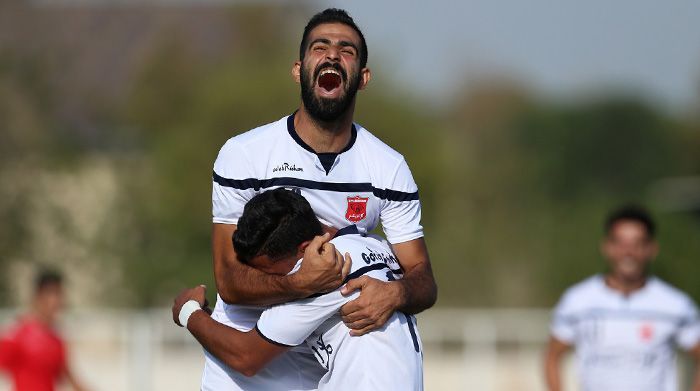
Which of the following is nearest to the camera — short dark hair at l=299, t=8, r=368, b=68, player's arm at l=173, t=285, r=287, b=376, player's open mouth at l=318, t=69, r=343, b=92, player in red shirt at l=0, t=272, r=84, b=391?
player's arm at l=173, t=285, r=287, b=376

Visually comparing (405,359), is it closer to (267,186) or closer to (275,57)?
(267,186)

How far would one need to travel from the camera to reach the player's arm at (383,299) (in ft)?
17.4

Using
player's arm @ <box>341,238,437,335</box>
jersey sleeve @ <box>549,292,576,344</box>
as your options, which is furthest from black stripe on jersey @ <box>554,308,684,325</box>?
player's arm @ <box>341,238,437,335</box>

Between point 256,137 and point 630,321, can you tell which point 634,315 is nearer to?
point 630,321

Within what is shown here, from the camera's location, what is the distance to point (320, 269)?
5199 mm

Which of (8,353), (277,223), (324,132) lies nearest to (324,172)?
(324,132)

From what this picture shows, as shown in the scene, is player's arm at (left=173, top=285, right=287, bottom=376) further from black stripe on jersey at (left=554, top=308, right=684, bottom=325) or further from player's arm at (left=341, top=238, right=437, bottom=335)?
black stripe on jersey at (left=554, top=308, right=684, bottom=325)

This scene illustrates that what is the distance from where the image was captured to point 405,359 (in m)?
5.36

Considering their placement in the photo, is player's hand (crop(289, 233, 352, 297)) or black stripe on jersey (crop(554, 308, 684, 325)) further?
black stripe on jersey (crop(554, 308, 684, 325))

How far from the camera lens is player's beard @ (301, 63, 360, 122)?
5777mm

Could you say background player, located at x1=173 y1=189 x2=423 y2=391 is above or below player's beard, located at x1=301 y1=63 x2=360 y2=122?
below

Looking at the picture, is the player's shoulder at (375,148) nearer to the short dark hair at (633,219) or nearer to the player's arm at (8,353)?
the short dark hair at (633,219)

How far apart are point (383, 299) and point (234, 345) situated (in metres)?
0.70

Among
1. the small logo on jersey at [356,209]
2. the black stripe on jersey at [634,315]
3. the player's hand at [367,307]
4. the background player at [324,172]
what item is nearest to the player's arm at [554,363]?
the black stripe on jersey at [634,315]
